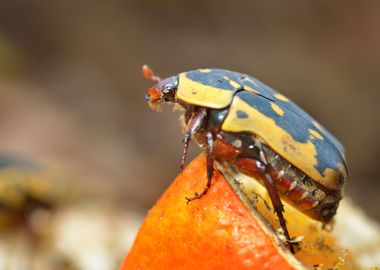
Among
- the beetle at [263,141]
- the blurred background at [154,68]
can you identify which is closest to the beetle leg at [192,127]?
the beetle at [263,141]

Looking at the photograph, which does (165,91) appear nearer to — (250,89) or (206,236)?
(250,89)

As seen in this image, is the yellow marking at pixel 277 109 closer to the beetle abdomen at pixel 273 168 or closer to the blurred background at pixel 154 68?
the beetle abdomen at pixel 273 168

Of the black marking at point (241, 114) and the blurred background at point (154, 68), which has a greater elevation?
the black marking at point (241, 114)

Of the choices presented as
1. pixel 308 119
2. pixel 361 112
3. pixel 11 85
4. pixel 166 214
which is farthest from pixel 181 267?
pixel 11 85

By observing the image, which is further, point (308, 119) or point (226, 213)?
point (308, 119)

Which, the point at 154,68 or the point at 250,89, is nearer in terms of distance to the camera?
the point at 250,89

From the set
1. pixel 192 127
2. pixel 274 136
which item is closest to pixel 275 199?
pixel 274 136

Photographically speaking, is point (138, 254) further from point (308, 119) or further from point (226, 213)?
point (308, 119)
